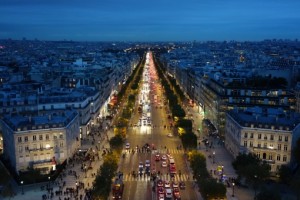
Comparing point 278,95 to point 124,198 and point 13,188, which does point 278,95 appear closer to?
point 124,198

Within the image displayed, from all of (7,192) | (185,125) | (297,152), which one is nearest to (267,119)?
(297,152)

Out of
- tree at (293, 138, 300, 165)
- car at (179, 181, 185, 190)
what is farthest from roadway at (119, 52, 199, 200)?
tree at (293, 138, 300, 165)

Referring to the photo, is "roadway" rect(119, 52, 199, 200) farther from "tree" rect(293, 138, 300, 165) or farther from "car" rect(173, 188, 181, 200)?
"tree" rect(293, 138, 300, 165)

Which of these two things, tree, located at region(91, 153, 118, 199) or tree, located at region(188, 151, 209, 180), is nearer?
tree, located at region(91, 153, 118, 199)

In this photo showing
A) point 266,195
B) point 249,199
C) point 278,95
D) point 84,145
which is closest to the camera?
point 266,195

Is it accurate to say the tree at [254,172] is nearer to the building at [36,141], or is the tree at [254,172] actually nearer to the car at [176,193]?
the car at [176,193]

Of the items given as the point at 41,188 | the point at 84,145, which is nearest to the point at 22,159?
the point at 41,188
